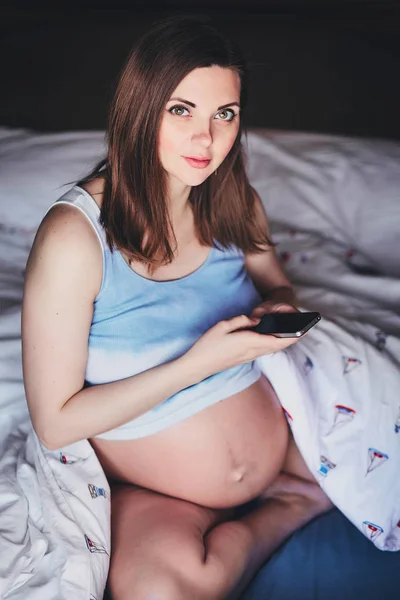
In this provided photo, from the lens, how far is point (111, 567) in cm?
98

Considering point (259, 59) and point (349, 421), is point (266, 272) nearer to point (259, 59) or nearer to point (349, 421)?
point (349, 421)

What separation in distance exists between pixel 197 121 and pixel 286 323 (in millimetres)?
323

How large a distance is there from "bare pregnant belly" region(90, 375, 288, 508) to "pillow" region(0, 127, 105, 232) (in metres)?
0.69

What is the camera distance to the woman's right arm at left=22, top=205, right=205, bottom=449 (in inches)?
34.9

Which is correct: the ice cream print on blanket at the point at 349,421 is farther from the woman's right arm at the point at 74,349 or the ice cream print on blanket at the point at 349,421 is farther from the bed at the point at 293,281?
the woman's right arm at the point at 74,349

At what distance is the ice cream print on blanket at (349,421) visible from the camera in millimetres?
1104

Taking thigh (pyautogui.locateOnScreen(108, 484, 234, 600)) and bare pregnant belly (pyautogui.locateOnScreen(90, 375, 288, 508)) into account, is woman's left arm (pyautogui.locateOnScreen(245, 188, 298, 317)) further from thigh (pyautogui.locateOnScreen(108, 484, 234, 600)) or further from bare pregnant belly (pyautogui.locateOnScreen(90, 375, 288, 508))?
thigh (pyautogui.locateOnScreen(108, 484, 234, 600))

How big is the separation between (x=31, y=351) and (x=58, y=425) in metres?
0.12

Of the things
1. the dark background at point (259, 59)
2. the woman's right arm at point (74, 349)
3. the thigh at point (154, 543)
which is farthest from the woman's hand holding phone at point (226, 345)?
the dark background at point (259, 59)

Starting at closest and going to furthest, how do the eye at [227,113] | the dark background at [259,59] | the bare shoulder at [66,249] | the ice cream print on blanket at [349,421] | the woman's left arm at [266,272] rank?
the bare shoulder at [66,249] < the eye at [227,113] < the ice cream print on blanket at [349,421] < the woman's left arm at [266,272] < the dark background at [259,59]

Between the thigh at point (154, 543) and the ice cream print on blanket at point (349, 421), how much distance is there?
0.23 meters

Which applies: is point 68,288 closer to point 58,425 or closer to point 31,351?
point 31,351

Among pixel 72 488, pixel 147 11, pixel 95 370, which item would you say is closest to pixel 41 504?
pixel 72 488

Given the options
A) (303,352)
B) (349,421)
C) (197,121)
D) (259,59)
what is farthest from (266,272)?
(259,59)
